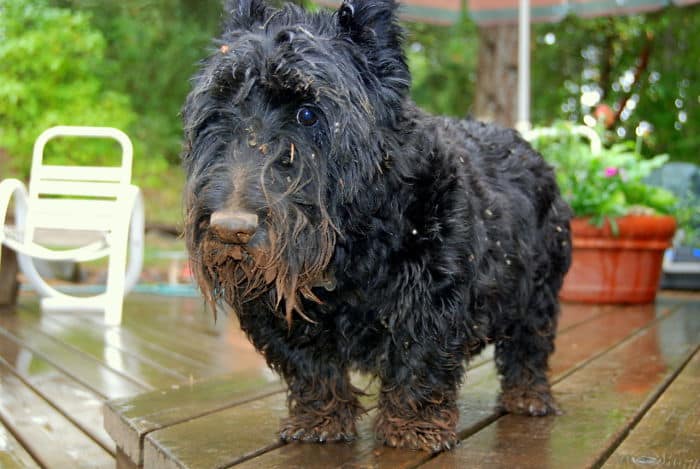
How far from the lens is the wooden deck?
2012 millimetres

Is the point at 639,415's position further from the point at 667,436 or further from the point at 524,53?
the point at 524,53

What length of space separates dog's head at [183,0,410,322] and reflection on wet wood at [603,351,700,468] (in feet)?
2.99

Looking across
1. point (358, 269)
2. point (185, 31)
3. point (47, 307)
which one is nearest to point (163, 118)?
point (185, 31)

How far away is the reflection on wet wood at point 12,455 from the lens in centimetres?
225

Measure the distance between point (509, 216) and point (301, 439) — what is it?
0.91 meters

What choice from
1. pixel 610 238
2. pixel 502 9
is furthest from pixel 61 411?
pixel 502 9

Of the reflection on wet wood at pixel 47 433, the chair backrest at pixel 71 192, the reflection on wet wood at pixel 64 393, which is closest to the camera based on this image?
the reflection on wet wood at pixel 47 433

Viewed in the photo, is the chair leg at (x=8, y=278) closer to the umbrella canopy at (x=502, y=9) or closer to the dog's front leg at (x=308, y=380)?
the umbrella canopy at (x=502, y=9)

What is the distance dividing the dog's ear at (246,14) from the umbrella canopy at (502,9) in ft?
16.2

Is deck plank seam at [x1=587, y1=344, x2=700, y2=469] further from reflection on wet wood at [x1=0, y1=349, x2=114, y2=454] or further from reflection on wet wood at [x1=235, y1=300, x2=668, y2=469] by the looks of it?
reflection on wet wood at [x1=0, y1=349, x2=114, y2=454]

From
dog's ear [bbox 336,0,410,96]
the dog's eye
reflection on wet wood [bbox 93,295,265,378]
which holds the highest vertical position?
dog's ear [bbox 336,0,410,96]

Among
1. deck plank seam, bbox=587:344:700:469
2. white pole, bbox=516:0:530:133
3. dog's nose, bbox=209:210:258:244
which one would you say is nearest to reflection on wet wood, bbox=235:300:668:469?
deck plank seam, bbox=587:344:700:469

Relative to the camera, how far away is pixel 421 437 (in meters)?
2.03

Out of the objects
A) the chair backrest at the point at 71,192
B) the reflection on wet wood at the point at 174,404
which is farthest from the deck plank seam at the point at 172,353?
the chair backrest at the point at 71,192
